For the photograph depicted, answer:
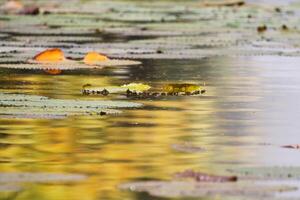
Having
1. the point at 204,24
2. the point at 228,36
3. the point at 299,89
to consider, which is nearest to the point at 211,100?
the point at 299,89

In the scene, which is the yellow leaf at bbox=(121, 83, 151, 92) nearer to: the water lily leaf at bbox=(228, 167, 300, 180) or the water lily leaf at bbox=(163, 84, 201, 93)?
the water lily leaf at bbox=(163, 84, 201, 93)

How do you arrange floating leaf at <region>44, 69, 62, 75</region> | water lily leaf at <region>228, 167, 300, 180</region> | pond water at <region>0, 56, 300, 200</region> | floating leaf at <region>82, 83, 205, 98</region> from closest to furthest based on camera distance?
1. water lily leaf at <region>228, 167, 300, 180</region>
2. pond water at <region>0, 56, 300, 200</region>
3. floating leaf at <region>82, 83, 205, 98</region>
4. floating leaf at <region>44, 69, 62, 75</region>

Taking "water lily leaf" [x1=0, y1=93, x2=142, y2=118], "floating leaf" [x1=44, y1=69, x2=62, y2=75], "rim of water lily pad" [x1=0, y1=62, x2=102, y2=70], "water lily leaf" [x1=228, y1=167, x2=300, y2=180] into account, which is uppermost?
"rim of water lily pad" [x1=0, y1=62, x2=102, y2=70]

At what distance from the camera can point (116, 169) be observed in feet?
17.0

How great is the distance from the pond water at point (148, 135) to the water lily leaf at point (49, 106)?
128mm

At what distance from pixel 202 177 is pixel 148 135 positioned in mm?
1327

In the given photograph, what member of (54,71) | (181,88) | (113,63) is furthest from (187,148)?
(113,63)

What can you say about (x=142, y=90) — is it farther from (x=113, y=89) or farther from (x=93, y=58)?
(x=93, y=58)

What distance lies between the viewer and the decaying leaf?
4.89 m

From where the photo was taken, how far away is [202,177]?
4926 millimetres

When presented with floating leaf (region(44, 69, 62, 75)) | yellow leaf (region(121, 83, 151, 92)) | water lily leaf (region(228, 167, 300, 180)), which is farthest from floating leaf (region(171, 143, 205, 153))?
floating leaf (region(44, 69, 62, 75))

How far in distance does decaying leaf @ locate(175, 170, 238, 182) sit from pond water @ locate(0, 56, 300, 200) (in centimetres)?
6

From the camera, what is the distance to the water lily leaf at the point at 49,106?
6961mm

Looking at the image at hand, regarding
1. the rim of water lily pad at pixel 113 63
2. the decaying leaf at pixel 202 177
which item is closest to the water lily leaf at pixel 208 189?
the decaying leaf at pixel 202 177
